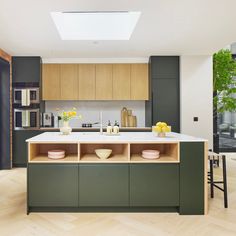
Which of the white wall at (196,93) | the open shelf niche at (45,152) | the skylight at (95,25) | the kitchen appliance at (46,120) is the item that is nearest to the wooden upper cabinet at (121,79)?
the white wall at (196,93)

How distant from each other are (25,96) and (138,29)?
2951mm

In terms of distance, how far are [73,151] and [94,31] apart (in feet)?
7.06

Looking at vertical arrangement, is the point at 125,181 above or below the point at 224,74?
below

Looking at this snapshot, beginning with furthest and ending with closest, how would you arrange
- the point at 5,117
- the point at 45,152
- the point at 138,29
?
the point at 5,117 < the point at 138,29 < the point at 45,152

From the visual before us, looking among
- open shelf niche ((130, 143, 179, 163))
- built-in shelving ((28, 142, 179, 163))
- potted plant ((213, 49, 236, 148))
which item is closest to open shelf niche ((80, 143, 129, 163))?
built-in shelving ((28, 142, 179, 163))

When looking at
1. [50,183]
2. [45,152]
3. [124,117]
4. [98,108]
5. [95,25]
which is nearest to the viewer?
[50,183]

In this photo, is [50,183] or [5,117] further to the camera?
[5,117]

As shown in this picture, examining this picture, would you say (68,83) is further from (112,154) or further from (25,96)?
(112,154)

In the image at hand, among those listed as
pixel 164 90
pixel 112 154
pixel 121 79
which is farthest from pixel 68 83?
pixel 112 154

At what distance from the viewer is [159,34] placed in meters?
3.90

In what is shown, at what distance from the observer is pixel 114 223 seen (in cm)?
261

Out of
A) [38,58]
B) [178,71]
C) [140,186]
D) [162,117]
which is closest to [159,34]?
[178,71]

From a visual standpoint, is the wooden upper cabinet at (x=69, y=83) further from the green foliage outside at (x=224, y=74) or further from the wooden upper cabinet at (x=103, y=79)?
the green foliage outside at (x=224, y=74)

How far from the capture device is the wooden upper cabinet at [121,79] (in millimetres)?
5535
